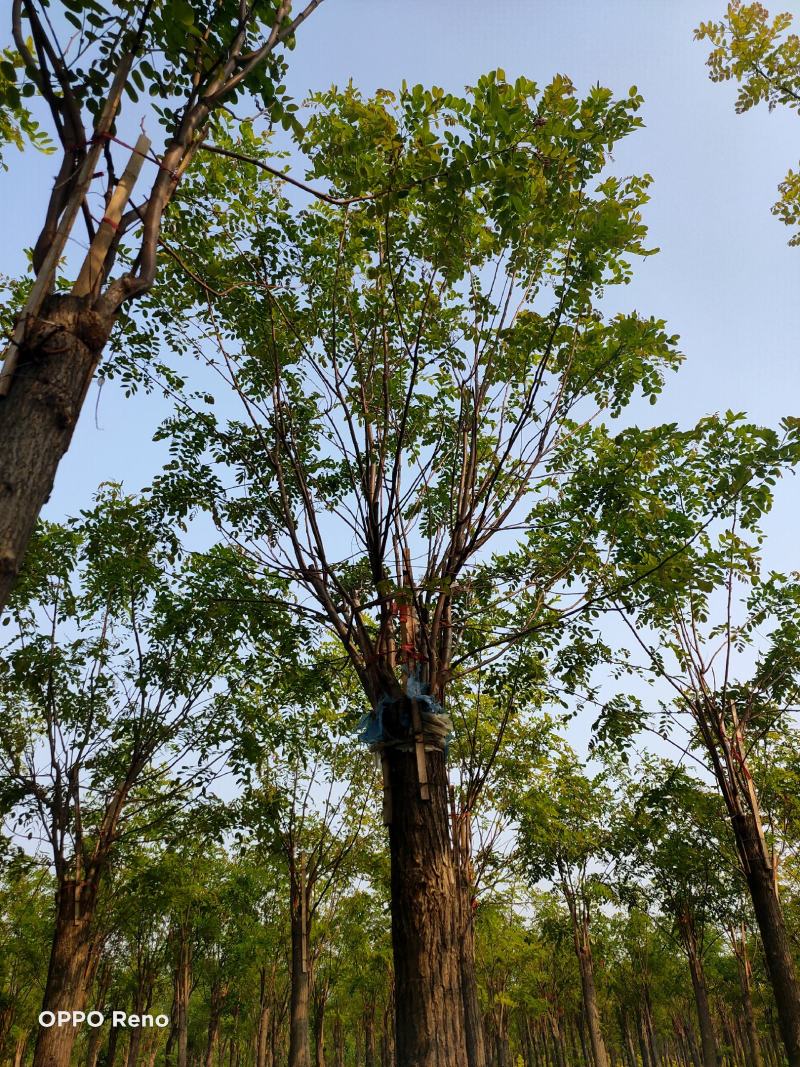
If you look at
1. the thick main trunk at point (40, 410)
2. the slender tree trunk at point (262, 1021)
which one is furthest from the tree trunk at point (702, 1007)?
the thick main trunk at point (40, 410)

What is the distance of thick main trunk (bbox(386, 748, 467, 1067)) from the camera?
4262 mm

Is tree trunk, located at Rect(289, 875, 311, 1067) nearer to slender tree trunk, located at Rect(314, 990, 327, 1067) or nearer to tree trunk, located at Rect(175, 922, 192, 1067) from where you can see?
tree trunk, located at Rect(175, 922, 192, 1067)

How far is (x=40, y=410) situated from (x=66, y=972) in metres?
11.1

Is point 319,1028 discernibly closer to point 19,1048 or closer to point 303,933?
point 303,933

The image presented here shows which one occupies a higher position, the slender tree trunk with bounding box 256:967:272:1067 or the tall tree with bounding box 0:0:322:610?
the tall tree with bounding box 0:0:322:610

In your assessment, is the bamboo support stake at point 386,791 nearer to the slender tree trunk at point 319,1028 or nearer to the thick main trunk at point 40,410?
the thick main trunk at point 40,410

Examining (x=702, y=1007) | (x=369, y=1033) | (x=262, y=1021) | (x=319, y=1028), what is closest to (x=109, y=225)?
(x=702, y=1007)

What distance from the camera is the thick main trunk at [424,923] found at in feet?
14.0

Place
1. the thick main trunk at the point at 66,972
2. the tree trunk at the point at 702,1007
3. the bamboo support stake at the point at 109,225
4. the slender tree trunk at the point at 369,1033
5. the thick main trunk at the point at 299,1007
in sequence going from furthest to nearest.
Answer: the slender tree trunk at the point at 369,1033 < the tree trunk at the point at 702,1007 < the thick main trunk at the point at 299,1007 < the thick main trunk at the point at 66,972 < the bamboo support stake at the point at 109,225

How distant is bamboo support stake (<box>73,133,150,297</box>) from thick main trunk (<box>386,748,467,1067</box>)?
385cm

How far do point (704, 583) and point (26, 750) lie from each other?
11.9 meters

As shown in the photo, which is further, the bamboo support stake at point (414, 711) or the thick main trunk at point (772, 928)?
the thick main trunk at point (772, 928)

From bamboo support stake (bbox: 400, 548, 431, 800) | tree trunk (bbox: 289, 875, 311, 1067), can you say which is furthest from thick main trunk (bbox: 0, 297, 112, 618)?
tree trunk (bbox: 289, 875, 311, 1067)

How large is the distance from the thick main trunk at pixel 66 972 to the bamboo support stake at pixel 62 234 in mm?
10661
